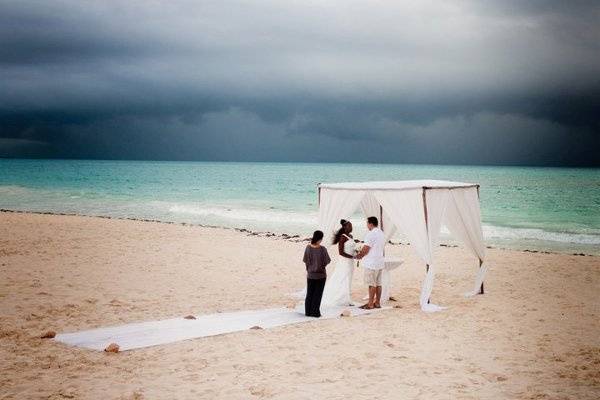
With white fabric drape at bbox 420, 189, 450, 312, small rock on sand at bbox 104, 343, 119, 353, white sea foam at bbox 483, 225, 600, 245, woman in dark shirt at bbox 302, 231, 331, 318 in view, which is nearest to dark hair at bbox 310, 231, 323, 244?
woman in dark shirt at bbox 302, 231, 331, 318

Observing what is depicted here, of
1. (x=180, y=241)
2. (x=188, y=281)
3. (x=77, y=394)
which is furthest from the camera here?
(x=180, y=241)

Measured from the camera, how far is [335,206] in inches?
436

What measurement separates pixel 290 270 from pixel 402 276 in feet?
10.3

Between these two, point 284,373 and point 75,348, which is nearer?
point 284,373

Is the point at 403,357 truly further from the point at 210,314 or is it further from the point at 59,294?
the point at 59,294

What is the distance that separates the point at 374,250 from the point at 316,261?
145 centimetres

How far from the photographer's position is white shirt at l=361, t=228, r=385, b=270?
9.97 meters

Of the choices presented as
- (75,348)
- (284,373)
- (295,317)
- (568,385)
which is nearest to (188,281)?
(295,317)

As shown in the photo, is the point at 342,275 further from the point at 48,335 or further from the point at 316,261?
the point at 48,335

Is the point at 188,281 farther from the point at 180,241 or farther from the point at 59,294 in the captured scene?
the point at 180,241

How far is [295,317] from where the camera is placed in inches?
364

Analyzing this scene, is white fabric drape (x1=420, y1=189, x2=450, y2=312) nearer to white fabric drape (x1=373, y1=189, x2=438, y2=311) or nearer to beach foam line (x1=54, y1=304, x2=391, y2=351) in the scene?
white fabric drape (x1=373, y1=189, x2=438, y2=311)

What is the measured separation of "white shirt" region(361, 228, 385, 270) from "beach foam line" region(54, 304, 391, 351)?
35.2 inches

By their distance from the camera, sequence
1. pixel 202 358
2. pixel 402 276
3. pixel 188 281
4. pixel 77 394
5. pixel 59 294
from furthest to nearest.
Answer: pixel 402 276 < pixel 188 281 < pixel 59 294 < pixel 202 358 < pixel 77 394
